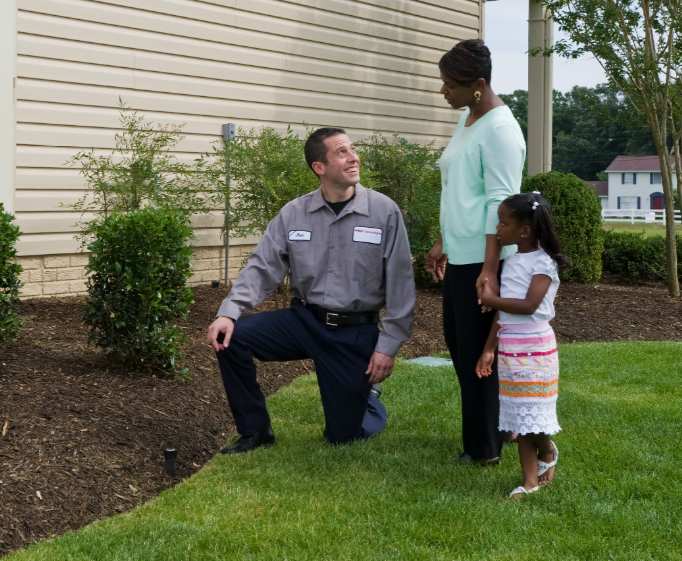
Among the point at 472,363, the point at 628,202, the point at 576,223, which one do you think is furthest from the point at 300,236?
the point at 628,202

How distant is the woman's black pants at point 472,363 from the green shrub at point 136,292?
1936 millimetres

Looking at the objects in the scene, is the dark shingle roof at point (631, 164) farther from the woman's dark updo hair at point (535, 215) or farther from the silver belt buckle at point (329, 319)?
the woman's dark updo hair at point (535, 215)

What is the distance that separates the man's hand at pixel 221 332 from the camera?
4953mm

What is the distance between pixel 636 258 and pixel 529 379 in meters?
10.3

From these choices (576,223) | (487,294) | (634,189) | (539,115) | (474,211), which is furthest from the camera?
(634,189)

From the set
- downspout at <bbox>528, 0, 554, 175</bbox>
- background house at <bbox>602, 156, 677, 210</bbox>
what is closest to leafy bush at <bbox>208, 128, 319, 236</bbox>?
downspout at <bbox>528, 0, 554, 175</bbox>

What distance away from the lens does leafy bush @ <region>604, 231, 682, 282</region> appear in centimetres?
1388

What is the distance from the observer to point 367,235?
16.9 ft

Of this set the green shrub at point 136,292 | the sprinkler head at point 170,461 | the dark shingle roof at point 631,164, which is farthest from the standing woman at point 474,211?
the dark shingle roof at point 631,164

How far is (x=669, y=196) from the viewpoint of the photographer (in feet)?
40.2

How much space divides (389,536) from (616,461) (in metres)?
1.52

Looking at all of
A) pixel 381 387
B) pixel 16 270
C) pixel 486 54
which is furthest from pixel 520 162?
pixel 16 270

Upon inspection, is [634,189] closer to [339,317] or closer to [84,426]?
[339,317]

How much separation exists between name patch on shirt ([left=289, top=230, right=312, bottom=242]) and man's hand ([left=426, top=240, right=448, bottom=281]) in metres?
0.63
